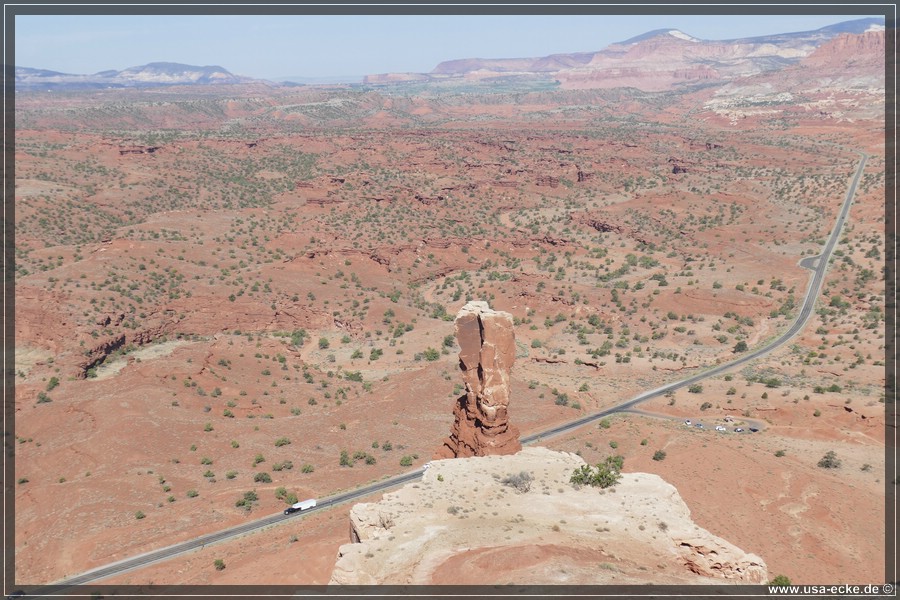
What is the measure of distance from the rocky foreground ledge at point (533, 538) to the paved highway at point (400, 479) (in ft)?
33.7

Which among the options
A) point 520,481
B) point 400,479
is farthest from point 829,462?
point 400,479

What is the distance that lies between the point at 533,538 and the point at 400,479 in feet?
52.1

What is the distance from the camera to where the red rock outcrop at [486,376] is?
25.1 metres

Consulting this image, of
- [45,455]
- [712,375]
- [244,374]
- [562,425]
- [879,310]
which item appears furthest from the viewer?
[879,310]

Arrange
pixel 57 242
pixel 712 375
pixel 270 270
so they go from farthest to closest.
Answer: pixel 57 242, pixel 270 270, pixel 712 375

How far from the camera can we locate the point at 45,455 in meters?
32.6

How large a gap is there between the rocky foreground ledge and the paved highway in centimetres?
1026

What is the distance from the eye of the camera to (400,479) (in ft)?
107

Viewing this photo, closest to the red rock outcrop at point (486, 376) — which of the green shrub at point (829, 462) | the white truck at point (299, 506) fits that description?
the white truck at point (299, 506)

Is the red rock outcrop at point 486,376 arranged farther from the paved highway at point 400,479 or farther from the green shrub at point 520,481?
the paved highway at point 400,479

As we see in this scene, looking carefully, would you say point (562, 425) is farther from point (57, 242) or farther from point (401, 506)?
point (57, 242)

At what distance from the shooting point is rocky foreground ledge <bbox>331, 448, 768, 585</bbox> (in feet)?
53.6

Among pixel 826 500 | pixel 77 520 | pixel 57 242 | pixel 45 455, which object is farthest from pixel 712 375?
pixel 57 242

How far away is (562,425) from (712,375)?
16797 millimetres
